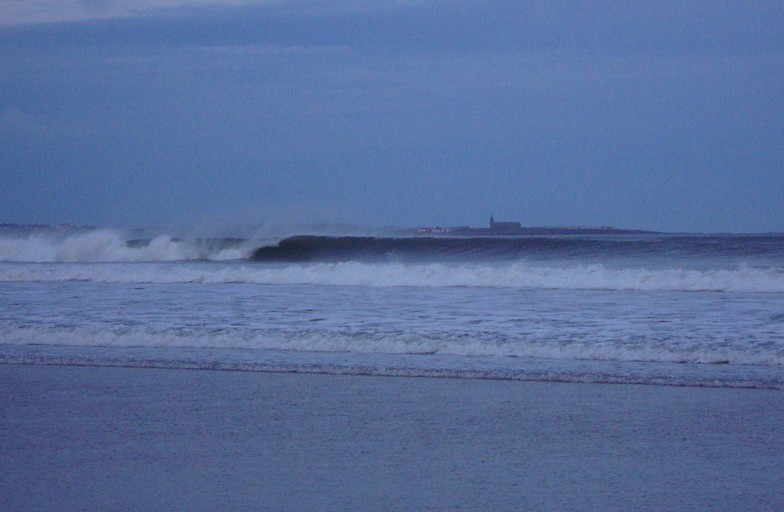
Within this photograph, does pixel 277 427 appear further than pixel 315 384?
No

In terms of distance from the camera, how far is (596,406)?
16.1 ft

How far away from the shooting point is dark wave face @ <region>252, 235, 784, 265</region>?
27.0 m

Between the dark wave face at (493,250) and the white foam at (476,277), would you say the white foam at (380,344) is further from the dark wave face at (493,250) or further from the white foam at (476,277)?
the dark wave face at (493,250)

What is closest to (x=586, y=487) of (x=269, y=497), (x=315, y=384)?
(x=269, y=497)

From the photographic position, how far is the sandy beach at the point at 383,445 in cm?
327

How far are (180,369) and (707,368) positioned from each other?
4288 mm

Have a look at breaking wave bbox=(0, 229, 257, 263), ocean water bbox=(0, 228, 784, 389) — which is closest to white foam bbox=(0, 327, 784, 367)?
ocean water bbox=(0, 228, 784, 389)

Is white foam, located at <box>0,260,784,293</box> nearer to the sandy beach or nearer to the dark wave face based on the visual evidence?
the dark wave face

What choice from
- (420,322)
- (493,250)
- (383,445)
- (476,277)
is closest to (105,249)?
(493,250)

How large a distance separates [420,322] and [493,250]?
807 inches

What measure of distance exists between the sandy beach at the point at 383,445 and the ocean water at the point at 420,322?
0.82m

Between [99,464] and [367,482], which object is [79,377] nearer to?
[99,464]

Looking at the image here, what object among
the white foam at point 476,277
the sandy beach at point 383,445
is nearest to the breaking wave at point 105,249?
the white foam at point 476,277

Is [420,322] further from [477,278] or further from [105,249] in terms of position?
[105,249]
